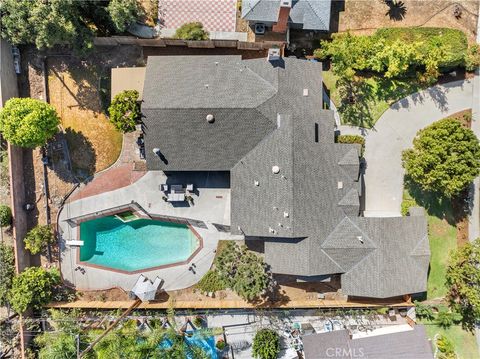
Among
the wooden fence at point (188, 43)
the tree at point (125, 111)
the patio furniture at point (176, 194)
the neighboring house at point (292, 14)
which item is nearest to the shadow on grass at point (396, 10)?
the neighboring house at point (292, 14)

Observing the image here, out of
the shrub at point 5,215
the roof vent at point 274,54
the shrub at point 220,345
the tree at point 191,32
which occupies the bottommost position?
the shrub at point 220,345

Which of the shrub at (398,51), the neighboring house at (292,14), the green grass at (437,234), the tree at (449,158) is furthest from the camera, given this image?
the green grass at (437,234)

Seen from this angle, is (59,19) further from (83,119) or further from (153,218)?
(153,218)

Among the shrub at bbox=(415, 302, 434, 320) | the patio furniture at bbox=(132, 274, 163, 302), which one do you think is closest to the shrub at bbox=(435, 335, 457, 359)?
the shrub at bbox=(415, 302, 434, 320)

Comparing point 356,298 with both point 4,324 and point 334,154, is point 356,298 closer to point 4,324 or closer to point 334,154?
point 334,154

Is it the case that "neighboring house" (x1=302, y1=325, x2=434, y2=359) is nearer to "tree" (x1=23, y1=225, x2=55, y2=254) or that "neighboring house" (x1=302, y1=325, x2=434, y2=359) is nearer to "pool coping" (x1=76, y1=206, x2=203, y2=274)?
"pool coping" (x1=76, y1=206, x2=203, y2=274)

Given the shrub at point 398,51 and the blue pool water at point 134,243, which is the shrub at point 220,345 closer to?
the blue pool water at point 134,243
